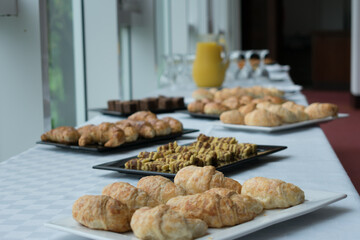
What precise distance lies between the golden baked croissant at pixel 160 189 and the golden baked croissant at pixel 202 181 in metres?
0.03

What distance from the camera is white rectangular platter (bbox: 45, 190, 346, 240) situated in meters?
0.51

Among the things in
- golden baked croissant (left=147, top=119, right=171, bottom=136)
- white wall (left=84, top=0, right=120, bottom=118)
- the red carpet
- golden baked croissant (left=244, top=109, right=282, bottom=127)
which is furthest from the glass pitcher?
golden baked croissant (left=147, top=119, right=171, bottom=136)

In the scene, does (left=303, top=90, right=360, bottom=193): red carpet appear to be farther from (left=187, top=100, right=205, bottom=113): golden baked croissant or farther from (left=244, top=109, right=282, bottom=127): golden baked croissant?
(left=244, top=109, right=282, bottom=127): golden baked croissant

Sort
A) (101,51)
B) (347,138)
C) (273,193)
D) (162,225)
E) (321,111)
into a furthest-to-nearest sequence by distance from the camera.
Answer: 1. (347,138)
2. (101,51)
3. (321,111)
4. (273,193)
5. (162,225)

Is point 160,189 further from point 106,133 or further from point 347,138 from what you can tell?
point 347,138

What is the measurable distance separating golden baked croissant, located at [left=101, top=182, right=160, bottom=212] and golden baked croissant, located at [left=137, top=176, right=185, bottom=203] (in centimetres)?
1

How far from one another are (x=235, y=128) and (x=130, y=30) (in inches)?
68.3

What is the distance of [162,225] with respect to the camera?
19.2 inches

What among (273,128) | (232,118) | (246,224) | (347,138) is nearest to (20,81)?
(232,118)

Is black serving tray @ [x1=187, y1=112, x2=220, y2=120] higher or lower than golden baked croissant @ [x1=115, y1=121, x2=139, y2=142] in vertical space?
lower

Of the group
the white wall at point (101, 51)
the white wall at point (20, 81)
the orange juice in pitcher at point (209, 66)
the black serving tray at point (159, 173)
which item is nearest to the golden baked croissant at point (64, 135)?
A: the black serving tray at point (159, 173)

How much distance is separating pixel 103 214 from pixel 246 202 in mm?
152

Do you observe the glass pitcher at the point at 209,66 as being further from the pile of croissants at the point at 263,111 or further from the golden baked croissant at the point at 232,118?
the golden baked croissant at the point at 232,118

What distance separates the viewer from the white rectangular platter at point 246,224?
0.51 metres
